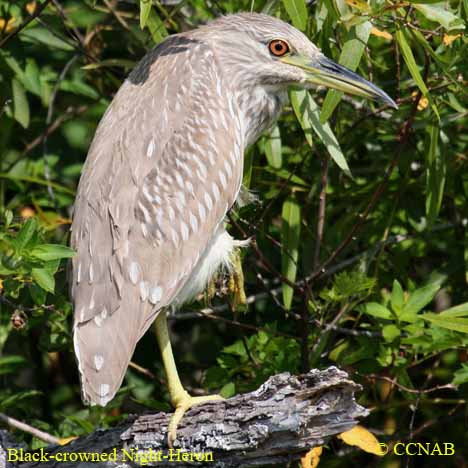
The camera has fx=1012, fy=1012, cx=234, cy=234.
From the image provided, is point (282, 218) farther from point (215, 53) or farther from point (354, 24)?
point (354, 24)

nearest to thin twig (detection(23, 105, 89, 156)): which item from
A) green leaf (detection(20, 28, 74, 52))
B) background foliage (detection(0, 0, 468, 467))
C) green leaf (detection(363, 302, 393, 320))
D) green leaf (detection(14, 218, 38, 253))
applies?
background foliage (detection(0, 0, 468, 467))

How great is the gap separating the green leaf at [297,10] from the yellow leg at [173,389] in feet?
3.72

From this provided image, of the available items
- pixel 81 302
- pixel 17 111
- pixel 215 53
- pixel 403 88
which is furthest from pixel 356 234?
pixel 17 111

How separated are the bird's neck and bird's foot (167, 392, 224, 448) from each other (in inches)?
42.3

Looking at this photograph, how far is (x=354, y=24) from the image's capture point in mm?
3287

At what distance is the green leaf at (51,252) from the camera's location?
10.2 feet

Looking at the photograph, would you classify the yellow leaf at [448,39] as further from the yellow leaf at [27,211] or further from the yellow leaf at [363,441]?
the yellow leaf at [27,211]

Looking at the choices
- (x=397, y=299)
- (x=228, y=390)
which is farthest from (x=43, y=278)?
(x=397, y=299)

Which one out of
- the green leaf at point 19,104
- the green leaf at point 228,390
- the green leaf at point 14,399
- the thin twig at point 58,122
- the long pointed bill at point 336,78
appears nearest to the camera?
the long pointed bill at point 336,78

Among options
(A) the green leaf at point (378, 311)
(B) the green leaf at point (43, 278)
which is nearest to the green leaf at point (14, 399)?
(B) the green leaf at point (43, 278)

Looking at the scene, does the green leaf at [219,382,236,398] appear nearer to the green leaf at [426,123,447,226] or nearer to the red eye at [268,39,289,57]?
the green leaf at [426,123,447,226]

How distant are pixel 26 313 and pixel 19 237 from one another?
811 mm

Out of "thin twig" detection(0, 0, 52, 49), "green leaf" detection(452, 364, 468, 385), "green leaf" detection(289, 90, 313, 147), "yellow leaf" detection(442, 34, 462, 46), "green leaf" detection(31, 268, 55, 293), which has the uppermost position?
"thin twig" detection(0, 0, 52, 49)

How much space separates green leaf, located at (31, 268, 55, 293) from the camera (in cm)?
312
